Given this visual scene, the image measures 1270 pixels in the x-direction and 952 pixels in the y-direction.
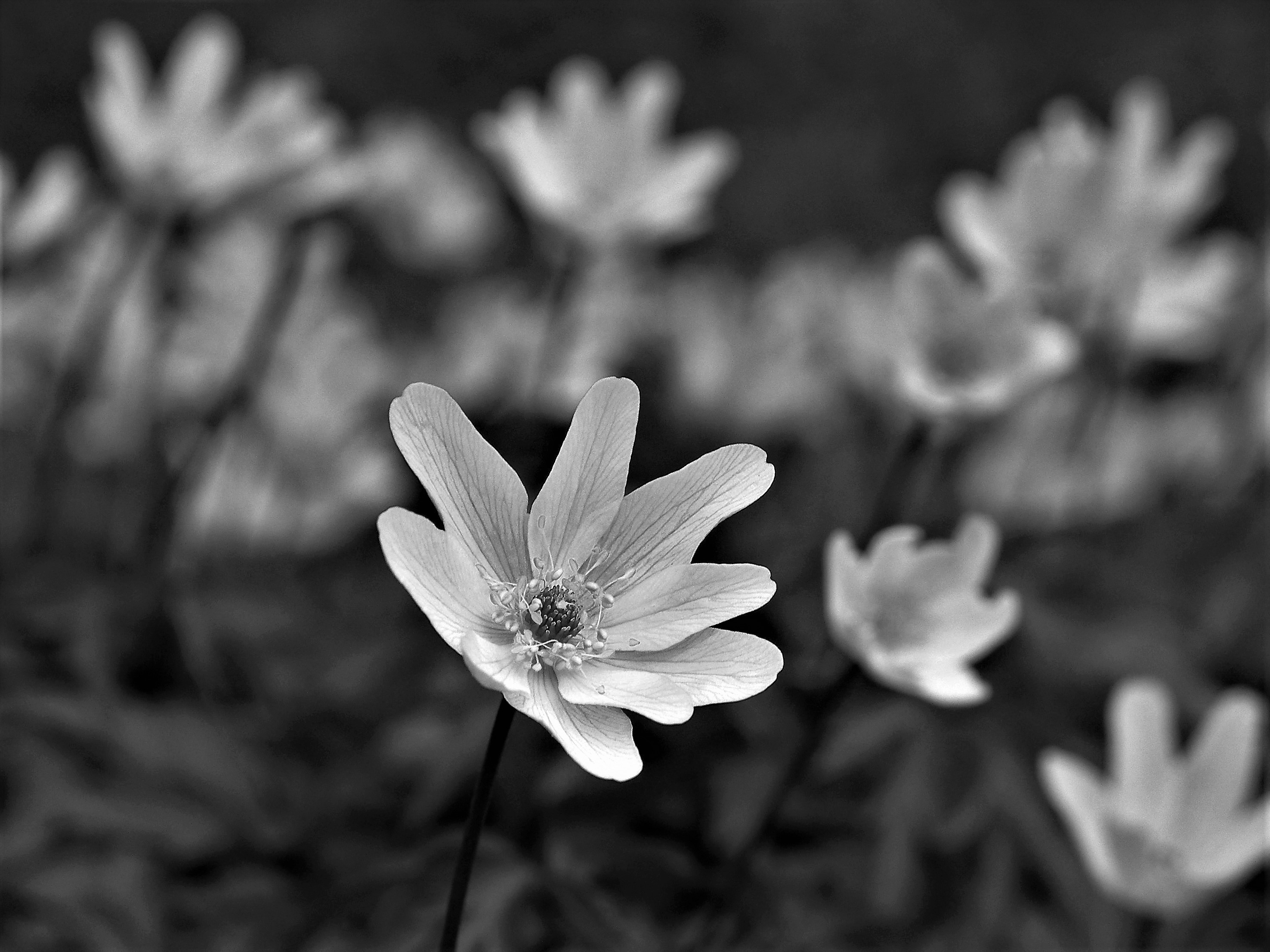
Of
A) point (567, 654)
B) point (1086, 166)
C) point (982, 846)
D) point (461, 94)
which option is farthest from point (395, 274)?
point (567, 654)

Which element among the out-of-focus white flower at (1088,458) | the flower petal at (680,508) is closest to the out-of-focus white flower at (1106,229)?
the out-of-focus white flower at (1088,458)

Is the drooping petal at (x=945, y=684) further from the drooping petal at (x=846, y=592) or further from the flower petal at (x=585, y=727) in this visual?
the flower petal at (x=585, y=727)

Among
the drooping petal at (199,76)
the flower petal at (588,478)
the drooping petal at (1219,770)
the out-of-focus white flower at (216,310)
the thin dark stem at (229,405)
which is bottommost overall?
the drooping petal at (1219,770)

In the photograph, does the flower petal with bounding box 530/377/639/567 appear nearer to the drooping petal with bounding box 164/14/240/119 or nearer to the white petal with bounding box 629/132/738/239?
the white petal with bounding box 629/132/738/239

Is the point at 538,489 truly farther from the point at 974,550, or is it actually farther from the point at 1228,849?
the point at 1228,849

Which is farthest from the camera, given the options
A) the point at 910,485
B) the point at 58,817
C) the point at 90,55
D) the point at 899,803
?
the point at 90,55

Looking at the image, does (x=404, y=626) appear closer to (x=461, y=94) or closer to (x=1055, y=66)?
(x=461, y=94)
